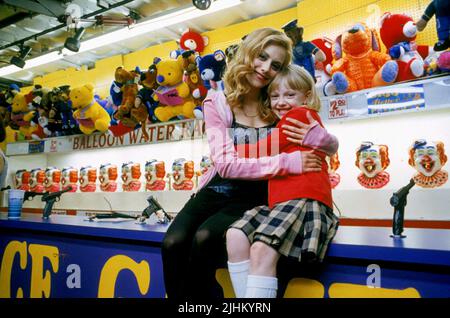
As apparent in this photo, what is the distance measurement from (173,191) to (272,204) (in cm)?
189

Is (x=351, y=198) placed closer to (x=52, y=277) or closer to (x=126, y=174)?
(x=52, y=277)

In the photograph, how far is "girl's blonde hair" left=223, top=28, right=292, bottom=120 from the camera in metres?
1.28

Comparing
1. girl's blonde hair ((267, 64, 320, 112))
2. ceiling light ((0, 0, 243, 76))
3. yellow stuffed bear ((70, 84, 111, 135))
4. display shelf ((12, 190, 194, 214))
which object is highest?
ceiling light ((0, 0, 243, 76))

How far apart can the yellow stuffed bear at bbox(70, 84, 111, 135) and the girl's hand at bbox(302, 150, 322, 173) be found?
8.15 feet

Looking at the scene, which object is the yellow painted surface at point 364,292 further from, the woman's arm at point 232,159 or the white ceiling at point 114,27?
the white ceiling at point 114,27

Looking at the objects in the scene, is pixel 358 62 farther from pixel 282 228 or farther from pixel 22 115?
pixel 22 115

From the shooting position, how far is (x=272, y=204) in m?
1.08

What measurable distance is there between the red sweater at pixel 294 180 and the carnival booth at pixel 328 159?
15cm

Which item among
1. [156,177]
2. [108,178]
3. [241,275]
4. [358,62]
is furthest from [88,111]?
[241,275]

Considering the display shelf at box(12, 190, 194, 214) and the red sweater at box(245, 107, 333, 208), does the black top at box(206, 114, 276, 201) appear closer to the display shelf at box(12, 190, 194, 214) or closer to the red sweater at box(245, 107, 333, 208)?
the red sweater at box(245, 107, 333, 208)

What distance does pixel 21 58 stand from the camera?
3994 millimetres

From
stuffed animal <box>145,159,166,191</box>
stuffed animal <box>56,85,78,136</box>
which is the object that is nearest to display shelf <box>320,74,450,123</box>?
stuffed animal <box>145,159,166,191</box>

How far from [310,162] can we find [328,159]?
3.97ft

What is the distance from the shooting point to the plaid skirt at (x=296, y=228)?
897mm
